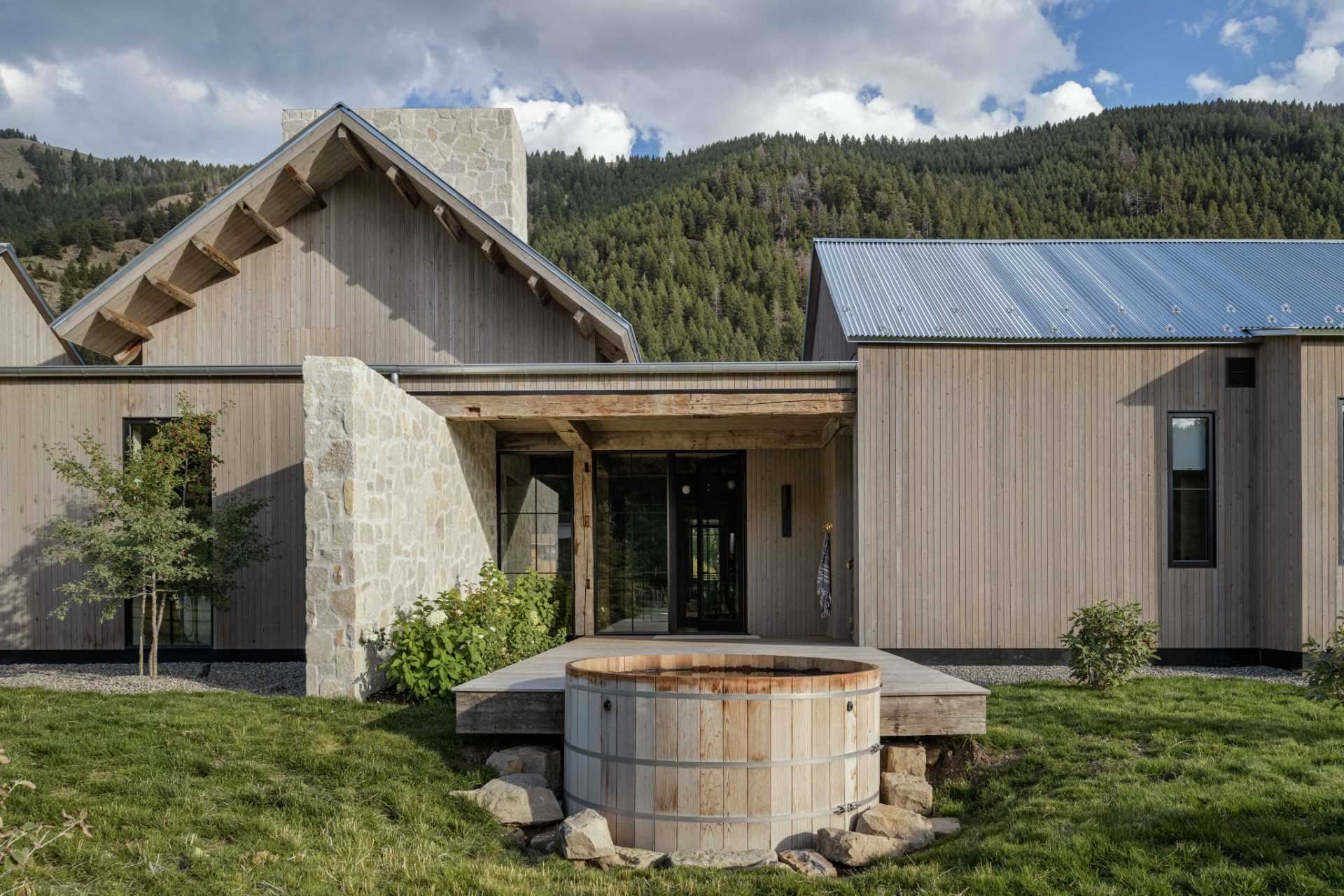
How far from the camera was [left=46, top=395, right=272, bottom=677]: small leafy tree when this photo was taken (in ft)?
28.6

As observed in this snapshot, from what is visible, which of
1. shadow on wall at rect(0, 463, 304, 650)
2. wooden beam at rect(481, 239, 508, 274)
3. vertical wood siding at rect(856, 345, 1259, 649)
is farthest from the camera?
wooden beam at rect(481, 239, 508, 274)

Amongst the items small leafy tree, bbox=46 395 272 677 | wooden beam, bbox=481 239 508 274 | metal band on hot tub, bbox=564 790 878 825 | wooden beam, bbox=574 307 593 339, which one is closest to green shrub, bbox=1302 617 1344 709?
metal band on hot tub, bbox=564 790 878 825

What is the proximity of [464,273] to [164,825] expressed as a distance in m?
8.14

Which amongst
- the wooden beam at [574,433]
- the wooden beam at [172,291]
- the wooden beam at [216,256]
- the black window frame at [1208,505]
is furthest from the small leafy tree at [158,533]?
the black window frame at [1208,505]

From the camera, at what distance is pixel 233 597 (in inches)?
419

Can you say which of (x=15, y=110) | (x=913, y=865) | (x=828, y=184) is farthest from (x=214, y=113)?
(x=15, y=110)

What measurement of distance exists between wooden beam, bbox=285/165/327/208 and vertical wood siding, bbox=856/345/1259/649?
7.02 m

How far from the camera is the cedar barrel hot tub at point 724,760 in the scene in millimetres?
5422

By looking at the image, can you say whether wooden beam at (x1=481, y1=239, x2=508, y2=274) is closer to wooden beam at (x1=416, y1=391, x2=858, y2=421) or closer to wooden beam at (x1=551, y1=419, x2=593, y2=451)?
wooden beam at (x1=551, y1=419, x2=593, y2=451)

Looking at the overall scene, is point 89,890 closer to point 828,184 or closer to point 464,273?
point 464,273

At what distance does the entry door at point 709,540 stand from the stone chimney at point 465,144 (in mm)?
4719

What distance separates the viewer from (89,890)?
14.4ft

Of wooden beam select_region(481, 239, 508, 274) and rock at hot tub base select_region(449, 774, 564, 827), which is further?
wooden beam select_region(481, 239, 508, 274)

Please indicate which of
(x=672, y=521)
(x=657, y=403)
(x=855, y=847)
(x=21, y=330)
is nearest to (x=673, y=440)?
(x=672, y=521)
